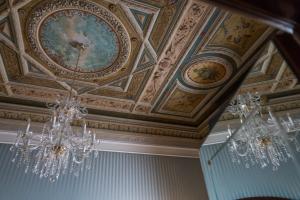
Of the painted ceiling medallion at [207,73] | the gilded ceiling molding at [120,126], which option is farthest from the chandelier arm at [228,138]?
the painted ceiling medallion at [207,73]

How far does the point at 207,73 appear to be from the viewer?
3863mm

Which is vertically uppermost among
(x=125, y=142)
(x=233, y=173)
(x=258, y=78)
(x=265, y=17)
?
(x=125, y=142)

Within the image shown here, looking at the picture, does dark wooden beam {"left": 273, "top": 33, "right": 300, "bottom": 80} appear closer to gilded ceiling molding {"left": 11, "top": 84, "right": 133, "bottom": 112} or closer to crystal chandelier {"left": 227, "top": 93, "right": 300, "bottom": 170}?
crystal chandelier {"left": 227, "top": 93, "right": 300, "bottom": 170}

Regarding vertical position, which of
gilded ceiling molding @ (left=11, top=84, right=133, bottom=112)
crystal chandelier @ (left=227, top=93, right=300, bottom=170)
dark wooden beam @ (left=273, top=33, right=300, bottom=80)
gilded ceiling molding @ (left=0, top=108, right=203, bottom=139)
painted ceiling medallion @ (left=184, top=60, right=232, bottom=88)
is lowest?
dark wooden beam @ (left=273, top=33, right=300, bottom=80)

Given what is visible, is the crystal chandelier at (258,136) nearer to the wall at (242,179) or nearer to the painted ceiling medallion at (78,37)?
the wall at (242,179)

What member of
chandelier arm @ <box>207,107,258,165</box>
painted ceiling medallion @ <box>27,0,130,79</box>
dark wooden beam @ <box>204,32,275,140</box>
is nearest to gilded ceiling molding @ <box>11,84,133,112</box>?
painted ceiling medallion @ <box>27,0,130,79</box>

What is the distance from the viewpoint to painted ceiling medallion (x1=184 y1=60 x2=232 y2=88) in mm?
3682

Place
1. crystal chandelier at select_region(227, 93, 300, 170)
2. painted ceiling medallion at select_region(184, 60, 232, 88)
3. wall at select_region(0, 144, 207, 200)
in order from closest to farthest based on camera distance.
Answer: crystal chandelier at select_region(227, 93, 300, 170), wall at select_region(0, 144, 207, 200), painted ceiling medallion at select_region(184, 60, 232, 88)

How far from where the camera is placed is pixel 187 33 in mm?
3076

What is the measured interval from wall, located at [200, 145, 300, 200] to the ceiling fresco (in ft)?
2.58

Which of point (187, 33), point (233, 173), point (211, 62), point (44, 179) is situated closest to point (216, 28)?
point (187, 33)

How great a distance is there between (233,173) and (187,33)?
2.10 meters

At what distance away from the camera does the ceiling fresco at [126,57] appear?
2779 mm

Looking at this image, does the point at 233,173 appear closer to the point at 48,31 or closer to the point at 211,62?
the point at 211,62
